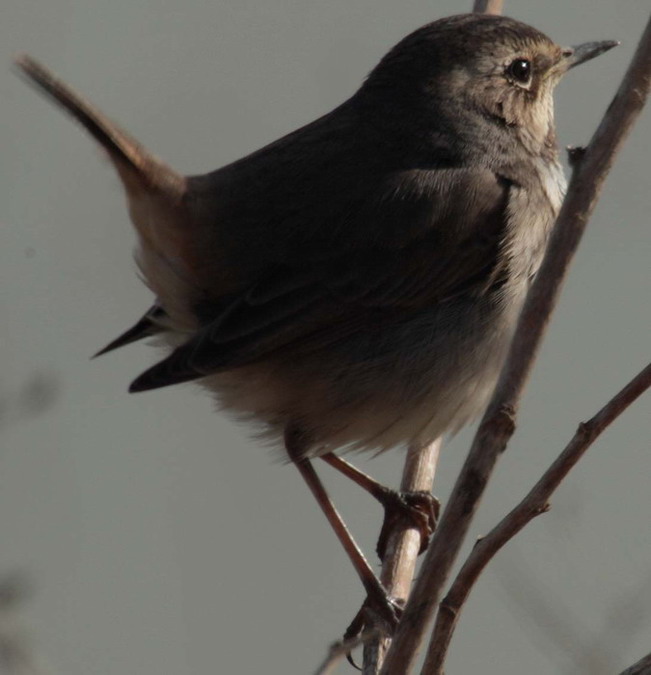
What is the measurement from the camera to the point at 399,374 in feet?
14.2

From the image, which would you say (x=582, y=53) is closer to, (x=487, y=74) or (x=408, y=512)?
(x=487, y=74)

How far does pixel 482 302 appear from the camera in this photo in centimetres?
439

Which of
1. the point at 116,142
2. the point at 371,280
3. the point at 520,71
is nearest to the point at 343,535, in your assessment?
the point at 371,280

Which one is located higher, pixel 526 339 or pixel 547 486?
pixel 526 339

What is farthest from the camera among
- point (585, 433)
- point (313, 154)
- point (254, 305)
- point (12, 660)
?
point (313, 154)

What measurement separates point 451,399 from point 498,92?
1.33 m

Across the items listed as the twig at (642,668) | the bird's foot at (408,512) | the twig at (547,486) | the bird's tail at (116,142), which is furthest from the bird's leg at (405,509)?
the twig at (642,668)

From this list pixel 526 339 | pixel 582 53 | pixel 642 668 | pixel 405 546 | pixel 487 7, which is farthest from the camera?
pixel 487 7

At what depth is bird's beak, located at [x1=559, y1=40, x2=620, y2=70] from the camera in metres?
4.88

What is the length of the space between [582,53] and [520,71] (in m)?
0.31

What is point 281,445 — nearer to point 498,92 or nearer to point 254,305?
point 254,305

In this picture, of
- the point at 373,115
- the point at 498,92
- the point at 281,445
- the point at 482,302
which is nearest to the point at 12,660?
the point at 281,445

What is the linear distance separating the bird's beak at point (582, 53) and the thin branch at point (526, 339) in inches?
73.5

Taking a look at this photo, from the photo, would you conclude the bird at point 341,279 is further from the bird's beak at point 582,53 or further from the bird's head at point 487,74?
the bird's beak at point 582,53
